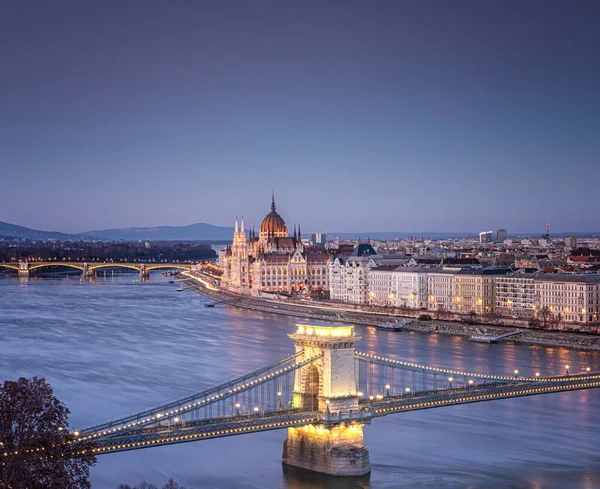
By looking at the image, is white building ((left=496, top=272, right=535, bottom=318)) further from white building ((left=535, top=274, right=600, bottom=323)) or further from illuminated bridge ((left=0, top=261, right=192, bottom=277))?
illuminated bridge ((left=0, top=261, right=192, bottom=277))

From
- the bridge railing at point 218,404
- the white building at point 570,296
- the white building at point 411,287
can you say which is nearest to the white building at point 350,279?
the white building at point 411,287

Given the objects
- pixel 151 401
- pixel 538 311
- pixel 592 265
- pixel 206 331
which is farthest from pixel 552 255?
pixel 151 401

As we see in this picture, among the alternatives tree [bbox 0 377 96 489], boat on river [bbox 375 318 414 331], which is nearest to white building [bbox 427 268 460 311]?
boat on river [bbox 375 318 414 331]

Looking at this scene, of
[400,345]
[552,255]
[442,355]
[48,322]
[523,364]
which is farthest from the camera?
[552,255]

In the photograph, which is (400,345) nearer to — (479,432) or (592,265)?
(479,432)

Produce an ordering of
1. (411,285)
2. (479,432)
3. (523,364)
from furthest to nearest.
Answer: (411,285), (523,364), (479,432)

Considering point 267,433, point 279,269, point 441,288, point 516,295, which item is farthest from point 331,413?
point 279,269
